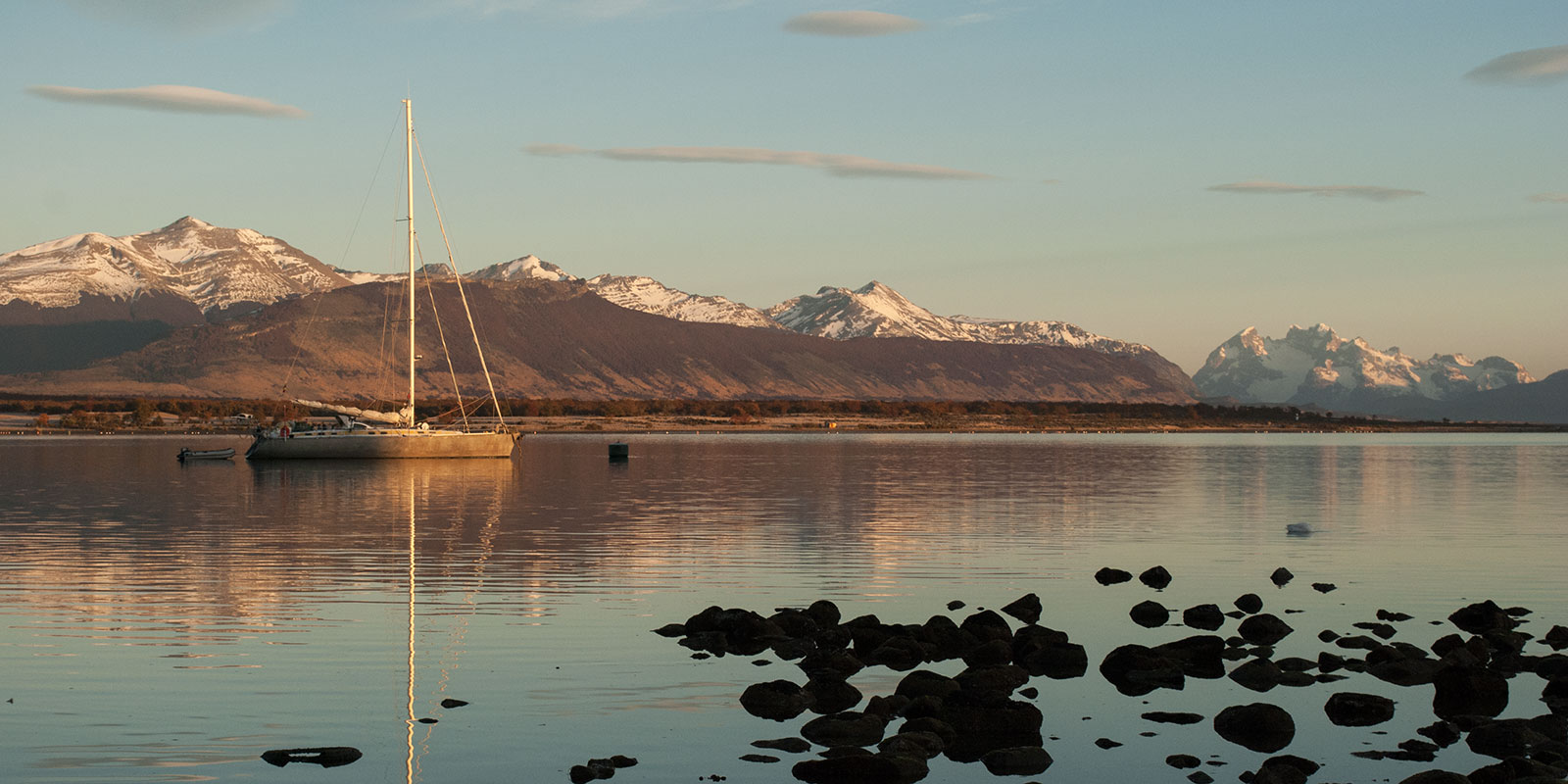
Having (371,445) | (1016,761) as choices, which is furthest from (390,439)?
(1016,761)

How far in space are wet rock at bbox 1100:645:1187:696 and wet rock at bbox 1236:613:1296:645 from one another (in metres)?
3.42

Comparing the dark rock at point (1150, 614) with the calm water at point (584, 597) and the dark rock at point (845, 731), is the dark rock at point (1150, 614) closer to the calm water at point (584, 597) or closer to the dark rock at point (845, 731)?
the calm water at point (584, 597)

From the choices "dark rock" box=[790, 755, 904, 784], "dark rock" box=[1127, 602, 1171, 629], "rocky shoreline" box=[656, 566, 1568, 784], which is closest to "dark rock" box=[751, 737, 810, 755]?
"rocky shoreline" box=[656, 566, 1568, 784]

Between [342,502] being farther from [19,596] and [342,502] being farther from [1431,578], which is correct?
[1431,578]

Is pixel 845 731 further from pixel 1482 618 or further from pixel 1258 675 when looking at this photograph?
pixel 1482 618

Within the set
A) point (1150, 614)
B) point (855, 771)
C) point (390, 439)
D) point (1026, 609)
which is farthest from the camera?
point (390, 439)

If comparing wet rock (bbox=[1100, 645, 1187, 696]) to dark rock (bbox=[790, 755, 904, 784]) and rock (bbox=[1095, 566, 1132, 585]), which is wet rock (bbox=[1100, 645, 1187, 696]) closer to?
dark rock (bbox=[790, 755, 904, 784])

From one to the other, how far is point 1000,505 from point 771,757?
41.4m

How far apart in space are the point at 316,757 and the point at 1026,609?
50.2ft

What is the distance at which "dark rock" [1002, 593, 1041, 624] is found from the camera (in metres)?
28.5

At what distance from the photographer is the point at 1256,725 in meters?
19.9

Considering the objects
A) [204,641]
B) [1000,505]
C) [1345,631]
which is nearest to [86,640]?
[204,641]

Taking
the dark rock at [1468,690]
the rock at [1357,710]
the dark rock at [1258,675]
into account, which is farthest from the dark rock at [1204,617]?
the rock at [1357,710]

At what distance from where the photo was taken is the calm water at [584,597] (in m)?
18.7
